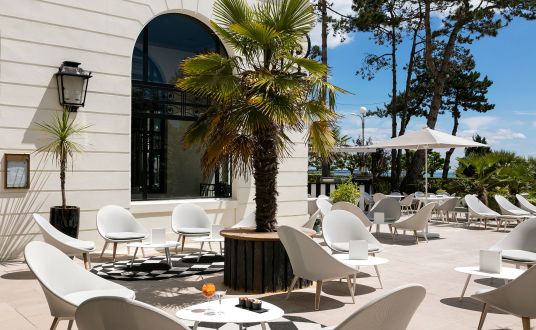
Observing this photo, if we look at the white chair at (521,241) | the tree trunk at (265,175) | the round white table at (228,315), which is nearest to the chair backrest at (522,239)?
the white chair at (521,241)

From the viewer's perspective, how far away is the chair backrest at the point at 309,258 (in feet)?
15.4

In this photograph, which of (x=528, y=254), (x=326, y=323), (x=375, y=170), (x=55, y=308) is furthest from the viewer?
(x=375, y=170)

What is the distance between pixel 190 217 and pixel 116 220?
4.12ft

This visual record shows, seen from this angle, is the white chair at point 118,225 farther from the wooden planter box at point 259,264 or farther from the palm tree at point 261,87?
the wooden planter box at point 259,264

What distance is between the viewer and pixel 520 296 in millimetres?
3520

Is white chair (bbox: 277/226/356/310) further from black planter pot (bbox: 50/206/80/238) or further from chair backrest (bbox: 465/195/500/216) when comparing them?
chair backrest (bbox: 465/195/500/216)

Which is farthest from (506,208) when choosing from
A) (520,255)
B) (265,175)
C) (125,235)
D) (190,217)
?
(125,235)

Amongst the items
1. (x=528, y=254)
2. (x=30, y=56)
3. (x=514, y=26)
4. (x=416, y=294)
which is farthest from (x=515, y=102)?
(x=416, y=294)

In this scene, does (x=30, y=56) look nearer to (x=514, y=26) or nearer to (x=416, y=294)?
(x=416, y=294)

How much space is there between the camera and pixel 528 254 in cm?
546

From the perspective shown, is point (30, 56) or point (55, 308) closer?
point (55, 308)

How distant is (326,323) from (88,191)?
5042mm

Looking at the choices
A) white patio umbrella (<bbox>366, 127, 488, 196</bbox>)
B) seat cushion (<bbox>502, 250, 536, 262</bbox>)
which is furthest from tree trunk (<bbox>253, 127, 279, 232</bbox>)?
white patio umbrella (<bbox>366, 127, 488, 196</bbox>)

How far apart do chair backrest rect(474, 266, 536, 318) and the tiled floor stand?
644 millimetres
